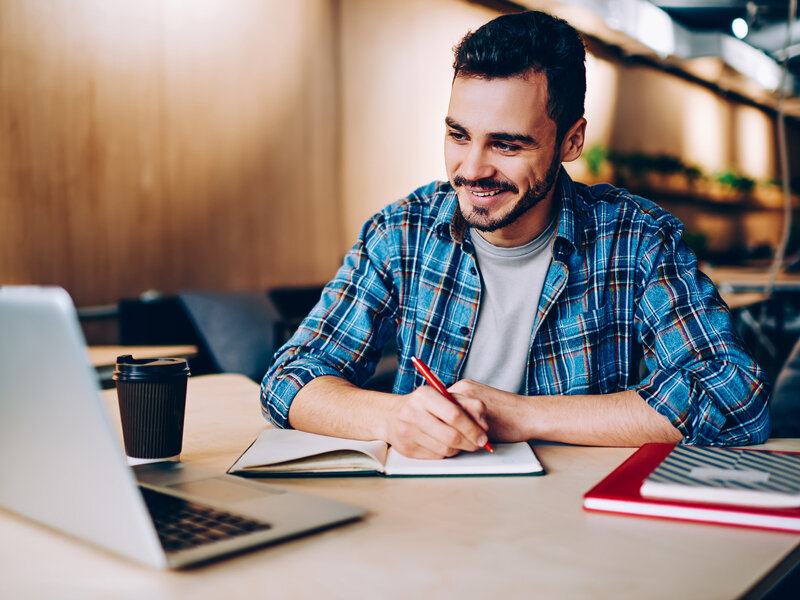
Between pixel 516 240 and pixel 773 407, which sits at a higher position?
pixel 516 240

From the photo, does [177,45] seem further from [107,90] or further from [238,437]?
[238,437]

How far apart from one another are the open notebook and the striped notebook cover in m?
0.18

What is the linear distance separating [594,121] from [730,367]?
21.8ft

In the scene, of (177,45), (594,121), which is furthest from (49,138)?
(594,121)

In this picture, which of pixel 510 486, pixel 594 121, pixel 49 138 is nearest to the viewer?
pixel 510 486

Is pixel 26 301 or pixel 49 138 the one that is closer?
pixel 26 301

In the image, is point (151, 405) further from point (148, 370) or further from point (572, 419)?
point (572, 419)

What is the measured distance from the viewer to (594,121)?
294 inches

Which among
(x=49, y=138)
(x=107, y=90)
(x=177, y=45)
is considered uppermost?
(x=177, y=45)

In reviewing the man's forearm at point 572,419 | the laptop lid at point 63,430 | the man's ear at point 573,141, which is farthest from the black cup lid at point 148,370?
the man's ear at point 573,141

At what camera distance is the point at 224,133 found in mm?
4172

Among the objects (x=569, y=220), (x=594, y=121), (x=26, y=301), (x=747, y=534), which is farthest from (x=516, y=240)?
(x=594, y=121)

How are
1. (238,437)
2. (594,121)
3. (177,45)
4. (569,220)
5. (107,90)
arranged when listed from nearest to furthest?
(238,437)
(569,220)
(107,90)
(177,45)
(594,121)

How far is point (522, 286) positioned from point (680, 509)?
0.80 m
